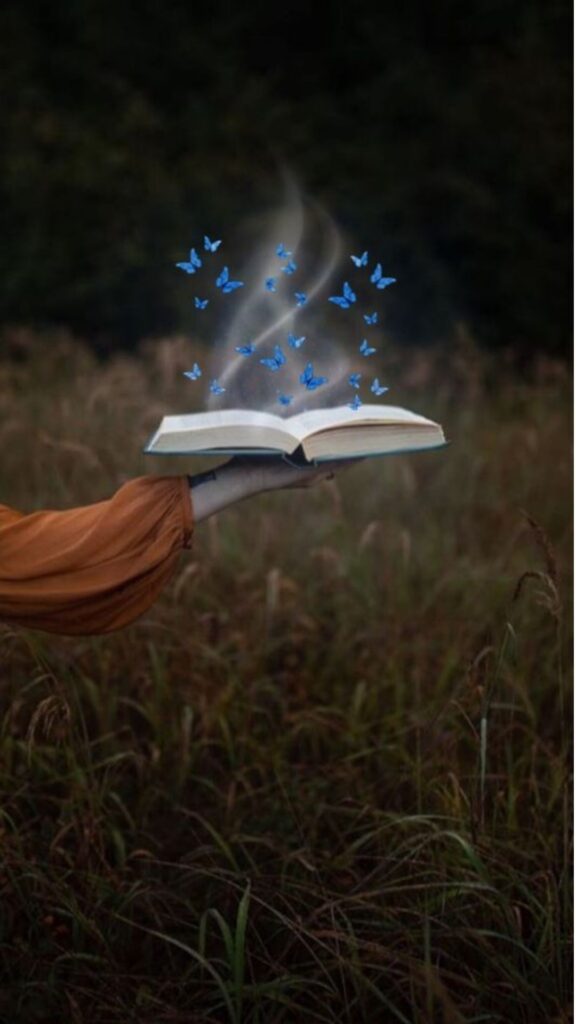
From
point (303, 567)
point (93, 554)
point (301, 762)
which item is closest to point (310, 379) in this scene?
point (93, 554)

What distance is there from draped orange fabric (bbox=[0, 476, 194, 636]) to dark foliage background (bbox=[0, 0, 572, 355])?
16.3 feet

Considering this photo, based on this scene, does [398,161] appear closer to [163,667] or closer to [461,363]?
[461,363]

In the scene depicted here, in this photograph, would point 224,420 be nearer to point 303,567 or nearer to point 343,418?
point 343,418

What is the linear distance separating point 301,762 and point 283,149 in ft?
16.1

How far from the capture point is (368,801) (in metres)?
2.25

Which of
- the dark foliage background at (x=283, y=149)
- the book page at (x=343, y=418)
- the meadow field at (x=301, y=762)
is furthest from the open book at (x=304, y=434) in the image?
the dark foliage background at (x=283, y=149)

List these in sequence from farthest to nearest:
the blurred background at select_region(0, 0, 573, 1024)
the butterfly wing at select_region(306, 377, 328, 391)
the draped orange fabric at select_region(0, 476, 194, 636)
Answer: the blurred background at select_region(0, 0, 573, 1024) < the butterfly wing at select_region(306, 377, 328, 391) < the draped orange fabric at select_region(0, 476, 194, 636)

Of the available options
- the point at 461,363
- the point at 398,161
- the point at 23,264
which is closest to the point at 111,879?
the point at 461,363

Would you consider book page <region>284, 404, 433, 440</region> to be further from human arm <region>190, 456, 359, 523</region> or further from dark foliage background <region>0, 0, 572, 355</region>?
dark foliage background <region>0, 0, 572, 355</region>

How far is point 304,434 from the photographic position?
155 cm

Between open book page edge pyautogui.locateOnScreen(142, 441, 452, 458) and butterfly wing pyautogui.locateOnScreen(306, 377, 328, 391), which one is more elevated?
butterfly wing pyautogui.locateOnScreen(306, 377, 328, 391)

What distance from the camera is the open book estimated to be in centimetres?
154

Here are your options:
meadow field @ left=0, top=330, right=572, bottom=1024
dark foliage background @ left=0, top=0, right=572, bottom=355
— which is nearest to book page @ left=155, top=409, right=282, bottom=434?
meadow field @ left=0, top=330, right=572, bottom=1024

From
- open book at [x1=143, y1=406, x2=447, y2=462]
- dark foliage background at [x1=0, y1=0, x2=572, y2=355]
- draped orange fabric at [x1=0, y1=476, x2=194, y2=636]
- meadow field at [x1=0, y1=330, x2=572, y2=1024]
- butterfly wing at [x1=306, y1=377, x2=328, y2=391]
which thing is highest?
dark foliage background at [x1=0, y1=0, x2=572, y2=355]
